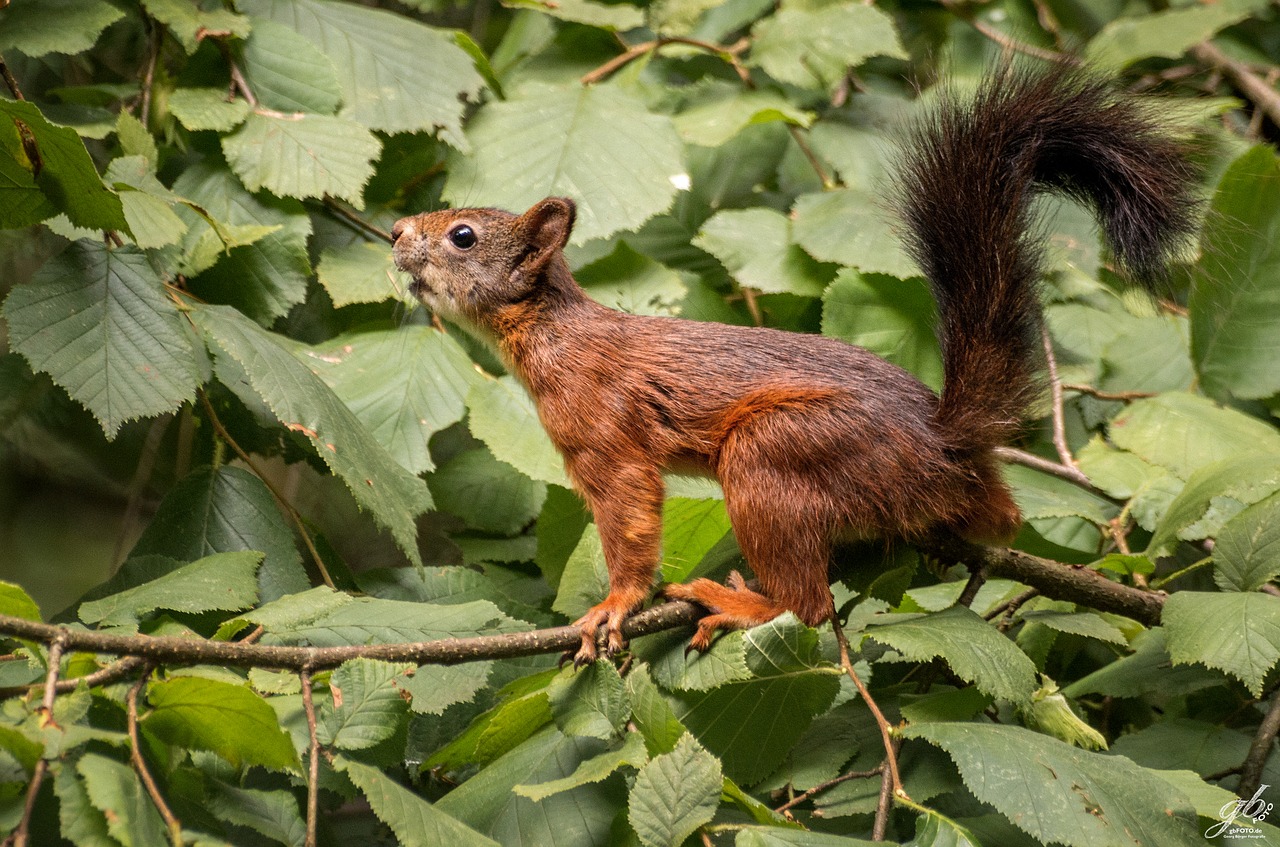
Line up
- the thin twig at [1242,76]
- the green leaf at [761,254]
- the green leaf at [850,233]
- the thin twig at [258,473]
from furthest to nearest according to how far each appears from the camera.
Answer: the thin twig at [1242,76], the green leaf at [761,254], the green leaf at [850,233], the thin twig at [258,473]

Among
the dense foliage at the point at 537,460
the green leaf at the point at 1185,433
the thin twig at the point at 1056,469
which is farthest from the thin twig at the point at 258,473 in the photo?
the green leaf at the point at 1185,433

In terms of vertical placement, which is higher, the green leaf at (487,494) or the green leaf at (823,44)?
the green leaf at (823,44)

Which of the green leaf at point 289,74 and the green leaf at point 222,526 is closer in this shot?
the green leaf at point 222,526

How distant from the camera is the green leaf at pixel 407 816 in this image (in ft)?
3.53

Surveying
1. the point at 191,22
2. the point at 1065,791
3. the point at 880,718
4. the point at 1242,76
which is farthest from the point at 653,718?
the point at 1242,76

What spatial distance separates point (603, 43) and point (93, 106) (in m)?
1.36

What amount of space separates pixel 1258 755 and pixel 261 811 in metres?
1.42

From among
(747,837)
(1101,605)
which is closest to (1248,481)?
(1101,605)

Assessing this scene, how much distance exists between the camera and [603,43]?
Answer: 2.98 metres

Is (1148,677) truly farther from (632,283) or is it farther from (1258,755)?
(632,283)

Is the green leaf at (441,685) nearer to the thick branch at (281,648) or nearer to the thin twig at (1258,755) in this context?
the thick branch at (281,648)

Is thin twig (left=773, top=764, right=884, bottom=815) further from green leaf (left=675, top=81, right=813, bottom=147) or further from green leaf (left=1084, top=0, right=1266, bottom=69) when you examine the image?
green leaf (left=1084, top=0, right=1266, bottom=69)

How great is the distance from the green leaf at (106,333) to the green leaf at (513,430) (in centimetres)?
63

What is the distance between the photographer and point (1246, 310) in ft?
7.82
